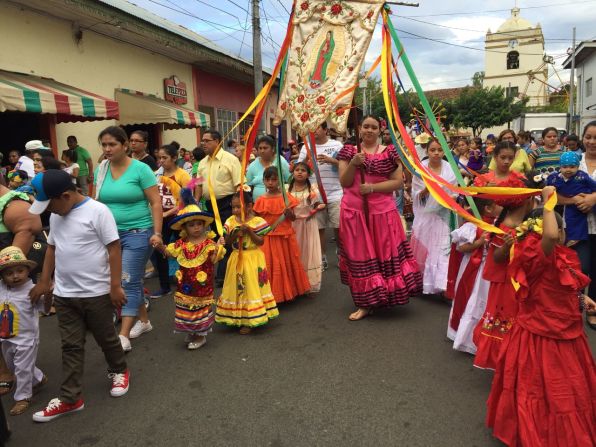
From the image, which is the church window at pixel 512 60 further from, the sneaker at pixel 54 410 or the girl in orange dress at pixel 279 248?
the sneaker at pixel 54 410

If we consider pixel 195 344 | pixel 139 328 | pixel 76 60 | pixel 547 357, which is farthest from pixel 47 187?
pixel 76 60

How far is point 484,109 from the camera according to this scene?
136ft

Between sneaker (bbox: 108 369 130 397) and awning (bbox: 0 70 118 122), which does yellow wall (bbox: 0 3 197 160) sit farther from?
sneaker (bbox: 108 369 130 397)

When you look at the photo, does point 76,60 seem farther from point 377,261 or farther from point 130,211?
point 377,261

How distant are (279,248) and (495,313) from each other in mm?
2442

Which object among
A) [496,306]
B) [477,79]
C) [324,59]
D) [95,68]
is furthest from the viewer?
[477,79]

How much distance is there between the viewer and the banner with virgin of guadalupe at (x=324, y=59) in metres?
3.82

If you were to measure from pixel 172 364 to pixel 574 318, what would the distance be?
2881 millimetres

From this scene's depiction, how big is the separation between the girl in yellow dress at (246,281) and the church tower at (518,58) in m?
59.0

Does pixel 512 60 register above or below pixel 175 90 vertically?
above

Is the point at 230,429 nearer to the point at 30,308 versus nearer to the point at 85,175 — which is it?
the point at 30,308

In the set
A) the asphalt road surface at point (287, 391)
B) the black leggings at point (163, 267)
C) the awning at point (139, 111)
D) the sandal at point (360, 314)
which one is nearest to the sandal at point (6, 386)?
→ the asphalt road surface at point (287, 391)

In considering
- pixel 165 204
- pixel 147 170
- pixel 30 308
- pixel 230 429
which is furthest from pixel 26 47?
pixel 230 429

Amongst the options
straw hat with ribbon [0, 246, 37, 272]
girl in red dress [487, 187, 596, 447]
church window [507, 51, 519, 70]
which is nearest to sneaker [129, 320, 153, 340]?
straw hat with ribbon [0, 246, 37, 272]
